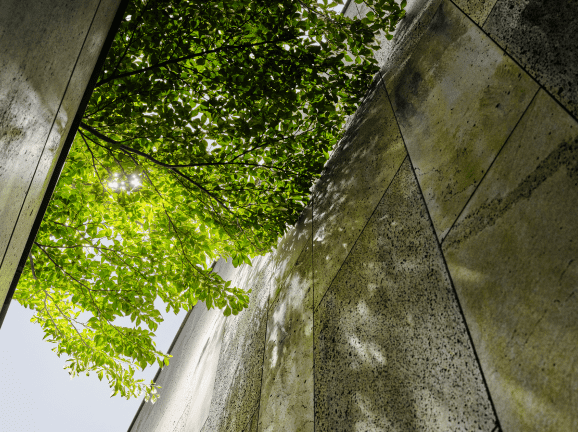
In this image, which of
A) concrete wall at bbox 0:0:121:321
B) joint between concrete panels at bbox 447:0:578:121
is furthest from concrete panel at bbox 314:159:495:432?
concrete wall at bbox 0:0:121:321

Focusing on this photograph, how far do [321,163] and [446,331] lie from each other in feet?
10.1

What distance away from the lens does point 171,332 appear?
39.1 ft

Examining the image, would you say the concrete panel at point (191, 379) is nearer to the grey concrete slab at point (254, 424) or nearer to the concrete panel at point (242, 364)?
the concrete panel at point (242, 364)

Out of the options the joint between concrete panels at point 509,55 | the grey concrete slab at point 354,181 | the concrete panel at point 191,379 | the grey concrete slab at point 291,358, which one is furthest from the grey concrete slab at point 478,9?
the concrete panel at point 191,379

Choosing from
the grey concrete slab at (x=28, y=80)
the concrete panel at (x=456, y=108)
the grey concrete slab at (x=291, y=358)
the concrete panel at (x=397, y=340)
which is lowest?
the grey concrete slab at (x=291, y=358)

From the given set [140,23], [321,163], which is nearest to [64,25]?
[140,23]

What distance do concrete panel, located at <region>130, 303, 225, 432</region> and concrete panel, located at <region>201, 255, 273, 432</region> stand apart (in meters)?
0.44

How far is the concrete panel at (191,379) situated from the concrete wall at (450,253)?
235 centimetres

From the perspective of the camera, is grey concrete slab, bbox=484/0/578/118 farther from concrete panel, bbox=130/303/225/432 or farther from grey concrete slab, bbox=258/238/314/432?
concrete panel, bbox=130/303/225/432

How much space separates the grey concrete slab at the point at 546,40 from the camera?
5.75ft

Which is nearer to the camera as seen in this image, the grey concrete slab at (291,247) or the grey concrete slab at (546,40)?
the grey concrete slab at (546,40)

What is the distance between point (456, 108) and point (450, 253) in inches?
43.0

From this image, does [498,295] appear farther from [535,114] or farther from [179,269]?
[179,269]

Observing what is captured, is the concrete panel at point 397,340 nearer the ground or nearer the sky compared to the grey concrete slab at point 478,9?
nearer the ground
